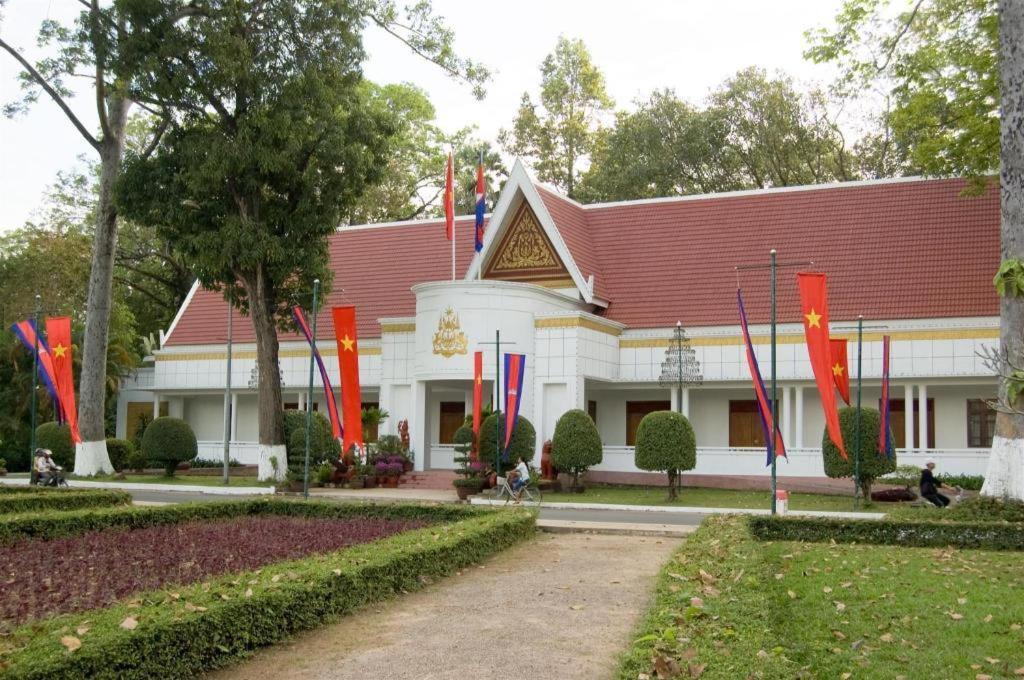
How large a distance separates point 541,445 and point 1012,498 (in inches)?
536

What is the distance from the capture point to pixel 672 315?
→ 31734 mm

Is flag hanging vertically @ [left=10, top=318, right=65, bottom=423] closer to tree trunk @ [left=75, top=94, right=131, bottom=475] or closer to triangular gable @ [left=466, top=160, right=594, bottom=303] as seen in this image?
tree trunk @ [left=75, top=94, right=131, bottom=475]

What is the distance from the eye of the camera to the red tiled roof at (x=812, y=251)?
29844 millimetres

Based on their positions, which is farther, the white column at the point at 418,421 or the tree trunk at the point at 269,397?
the white column at the point at 418,421

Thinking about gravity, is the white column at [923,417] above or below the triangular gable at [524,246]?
below

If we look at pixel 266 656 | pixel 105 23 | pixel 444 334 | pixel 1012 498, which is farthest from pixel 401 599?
pixel 105 23

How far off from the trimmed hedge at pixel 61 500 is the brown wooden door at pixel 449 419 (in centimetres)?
1571

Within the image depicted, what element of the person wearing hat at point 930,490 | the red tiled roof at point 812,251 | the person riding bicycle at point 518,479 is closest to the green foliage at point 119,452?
the person riding bicycle at point 518,479

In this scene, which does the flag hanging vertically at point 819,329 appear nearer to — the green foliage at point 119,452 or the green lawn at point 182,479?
the green lawn at point 182,479

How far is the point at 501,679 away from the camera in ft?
24.3

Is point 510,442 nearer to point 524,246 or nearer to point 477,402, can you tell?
point 477,402

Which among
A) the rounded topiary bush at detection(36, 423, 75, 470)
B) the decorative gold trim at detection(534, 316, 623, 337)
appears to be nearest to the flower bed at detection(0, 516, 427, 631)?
the decorative gold trim at detection(534, 316, 623, 337)

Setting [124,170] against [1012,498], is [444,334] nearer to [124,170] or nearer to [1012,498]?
[124,170]

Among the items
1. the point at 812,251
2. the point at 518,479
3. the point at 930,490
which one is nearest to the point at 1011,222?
the point at 930,490
